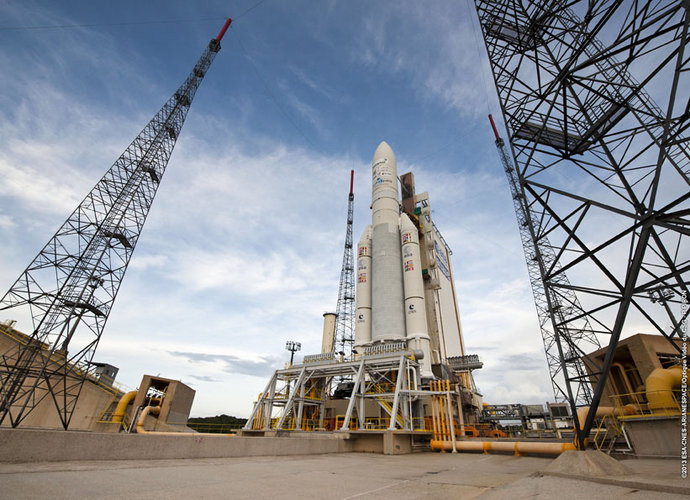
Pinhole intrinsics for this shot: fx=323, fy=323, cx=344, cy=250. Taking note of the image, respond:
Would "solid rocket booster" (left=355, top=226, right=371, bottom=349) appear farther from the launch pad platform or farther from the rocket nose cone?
the launch pad platform

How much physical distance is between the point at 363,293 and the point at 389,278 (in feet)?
11.9

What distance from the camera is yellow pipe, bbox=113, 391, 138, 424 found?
1072 inches

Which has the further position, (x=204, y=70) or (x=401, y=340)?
(x=204, y=70)

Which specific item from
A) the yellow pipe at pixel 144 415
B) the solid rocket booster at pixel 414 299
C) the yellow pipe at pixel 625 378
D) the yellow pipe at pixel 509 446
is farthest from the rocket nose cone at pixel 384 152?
the yellow pipe at pixel 144 415

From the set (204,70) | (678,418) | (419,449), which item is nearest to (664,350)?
(678,418)

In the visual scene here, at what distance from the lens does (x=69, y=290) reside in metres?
24.4

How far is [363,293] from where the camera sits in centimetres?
3219

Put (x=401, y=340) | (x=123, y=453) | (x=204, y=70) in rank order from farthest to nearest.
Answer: (x=204, y=70) → (x=401, y=340) → (x=123, y=453)

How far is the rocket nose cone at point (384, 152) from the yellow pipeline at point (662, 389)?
1170 inches

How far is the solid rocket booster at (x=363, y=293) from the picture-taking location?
30.1 metres

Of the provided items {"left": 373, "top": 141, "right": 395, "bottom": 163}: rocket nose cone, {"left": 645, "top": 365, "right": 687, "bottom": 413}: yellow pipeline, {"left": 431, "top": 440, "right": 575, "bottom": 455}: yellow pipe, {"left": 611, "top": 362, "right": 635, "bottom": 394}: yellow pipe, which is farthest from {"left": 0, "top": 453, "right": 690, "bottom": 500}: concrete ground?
{"left": 373, "top": 141, "right": 395, "bottom": 163}: rocket nose cone

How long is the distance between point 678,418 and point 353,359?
1710 centimetres

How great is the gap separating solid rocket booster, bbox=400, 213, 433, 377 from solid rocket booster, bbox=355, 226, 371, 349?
3.96 metres

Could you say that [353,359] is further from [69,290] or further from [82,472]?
[69,290]
